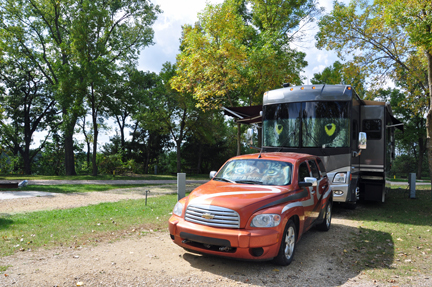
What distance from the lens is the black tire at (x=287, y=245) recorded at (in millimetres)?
4930

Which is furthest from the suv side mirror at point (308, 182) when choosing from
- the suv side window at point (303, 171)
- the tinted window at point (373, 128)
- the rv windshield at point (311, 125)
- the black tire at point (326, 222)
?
the tinted window at point (373, 128)

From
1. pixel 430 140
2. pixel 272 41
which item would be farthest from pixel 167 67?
pixel 430 140

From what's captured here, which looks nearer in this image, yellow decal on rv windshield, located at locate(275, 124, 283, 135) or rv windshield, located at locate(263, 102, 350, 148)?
rv windshield, located at locate(263, 102, 350, 148)

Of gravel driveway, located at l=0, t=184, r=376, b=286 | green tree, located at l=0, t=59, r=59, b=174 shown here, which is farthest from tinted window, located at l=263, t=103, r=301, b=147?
green tree, located at l=0, t=59, r=59, b=174

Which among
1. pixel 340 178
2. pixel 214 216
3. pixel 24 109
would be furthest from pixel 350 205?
pixel 24 109

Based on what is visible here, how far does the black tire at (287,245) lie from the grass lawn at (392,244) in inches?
43.4

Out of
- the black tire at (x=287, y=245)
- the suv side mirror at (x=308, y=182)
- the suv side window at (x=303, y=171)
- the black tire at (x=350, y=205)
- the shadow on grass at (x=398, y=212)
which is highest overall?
the suv side window at (x=303, y=171)

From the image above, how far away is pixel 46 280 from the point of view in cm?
441

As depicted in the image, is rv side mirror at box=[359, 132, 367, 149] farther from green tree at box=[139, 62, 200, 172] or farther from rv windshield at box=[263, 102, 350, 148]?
green tree at box=[139, 62, 200, 172]

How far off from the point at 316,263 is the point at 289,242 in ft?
2.22

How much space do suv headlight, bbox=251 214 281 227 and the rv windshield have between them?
502 centimetres

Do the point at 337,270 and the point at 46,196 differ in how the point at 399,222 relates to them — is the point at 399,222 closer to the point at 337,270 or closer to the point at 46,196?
the point at 337,270

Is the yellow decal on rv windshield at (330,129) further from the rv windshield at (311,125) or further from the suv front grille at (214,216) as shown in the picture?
the suv front grille at (214,216)

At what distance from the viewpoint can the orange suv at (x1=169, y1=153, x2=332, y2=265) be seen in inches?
Result: 183
